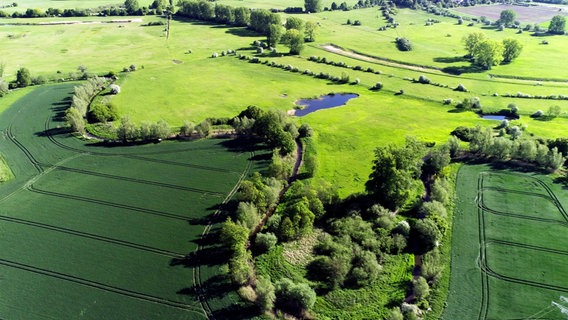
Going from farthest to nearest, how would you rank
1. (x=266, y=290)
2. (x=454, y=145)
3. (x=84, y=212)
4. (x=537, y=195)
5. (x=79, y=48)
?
(x=79, y=48) → (x=454, y=145) → (x=537, y=195) → (x=84, y=212) → (x=266, y=290)

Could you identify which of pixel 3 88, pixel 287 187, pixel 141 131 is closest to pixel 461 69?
pixel 287 187

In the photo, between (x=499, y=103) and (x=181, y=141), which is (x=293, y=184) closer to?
(x=181, y=141)

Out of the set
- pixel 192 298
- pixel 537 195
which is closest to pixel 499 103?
pixel 537 195

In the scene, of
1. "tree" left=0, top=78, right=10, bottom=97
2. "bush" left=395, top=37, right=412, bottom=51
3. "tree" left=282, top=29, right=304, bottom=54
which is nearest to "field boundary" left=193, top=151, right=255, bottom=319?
"tree" left=0, top=78, right=10, bottom=97

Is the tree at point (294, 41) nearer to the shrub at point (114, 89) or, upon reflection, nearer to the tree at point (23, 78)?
the shrub at point (114, 89)

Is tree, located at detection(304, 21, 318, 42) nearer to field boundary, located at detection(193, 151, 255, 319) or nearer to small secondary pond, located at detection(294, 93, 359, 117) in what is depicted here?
small secondary pond, located at detection(294, 93, 359, 117)

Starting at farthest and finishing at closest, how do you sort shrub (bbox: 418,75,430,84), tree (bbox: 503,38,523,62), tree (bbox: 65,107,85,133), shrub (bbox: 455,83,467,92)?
tree (bbox: 503,38,523,62)
shrub (bbox: 418,75,430,84)
shrub (bbox: 455,83,467,92)
tree (bbox: 65,107,85,133)
